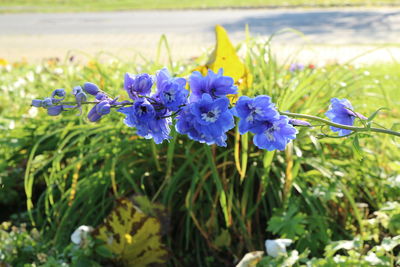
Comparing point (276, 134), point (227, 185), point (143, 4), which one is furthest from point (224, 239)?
point (143, 4)

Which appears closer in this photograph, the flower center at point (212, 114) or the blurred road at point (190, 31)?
the flower center at point (212, 114)

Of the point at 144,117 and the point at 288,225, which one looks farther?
the point at 288,225

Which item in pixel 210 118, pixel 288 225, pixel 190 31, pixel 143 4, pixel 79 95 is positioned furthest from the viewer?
pixel 143 4

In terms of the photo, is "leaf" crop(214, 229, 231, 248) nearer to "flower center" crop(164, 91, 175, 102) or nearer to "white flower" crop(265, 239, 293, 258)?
"white flower" crop(265, 239, 293, 258)

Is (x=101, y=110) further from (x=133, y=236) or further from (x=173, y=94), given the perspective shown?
(x=133, y=236)

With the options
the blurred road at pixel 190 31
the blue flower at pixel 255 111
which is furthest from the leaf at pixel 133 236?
the blurred road at pixel 190 31

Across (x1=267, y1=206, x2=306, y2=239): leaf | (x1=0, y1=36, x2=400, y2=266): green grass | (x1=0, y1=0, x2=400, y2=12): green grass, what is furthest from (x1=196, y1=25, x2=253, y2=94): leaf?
(x1=0, y1=0, x2=400, y2=12): green grass

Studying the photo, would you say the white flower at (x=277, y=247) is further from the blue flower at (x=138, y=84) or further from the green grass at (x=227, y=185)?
the blue flower at (x=138, y=84)

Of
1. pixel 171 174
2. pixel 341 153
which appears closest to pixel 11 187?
pixel 171 174
